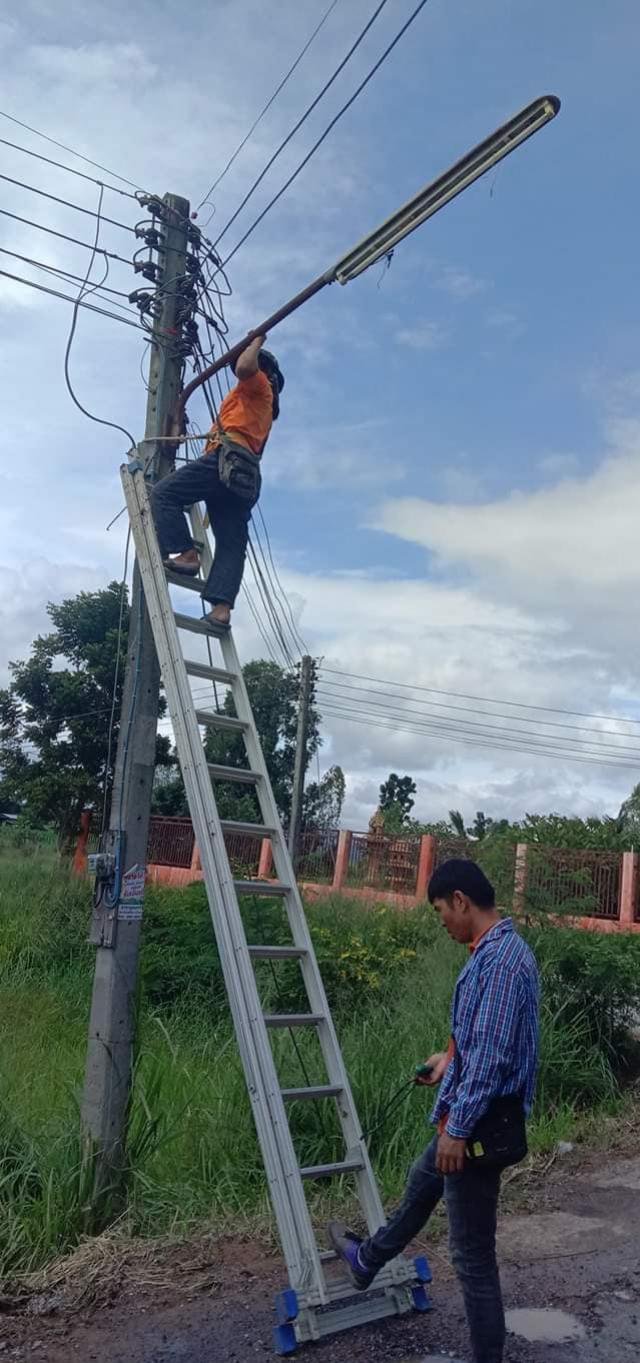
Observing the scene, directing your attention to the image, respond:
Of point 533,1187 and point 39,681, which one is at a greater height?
point 39,681

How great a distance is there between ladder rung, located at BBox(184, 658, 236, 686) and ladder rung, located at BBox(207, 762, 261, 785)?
1.61ft

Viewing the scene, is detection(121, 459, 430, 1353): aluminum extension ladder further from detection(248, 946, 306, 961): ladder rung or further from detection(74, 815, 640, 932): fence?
detection(74, 815, 640, 932): fence

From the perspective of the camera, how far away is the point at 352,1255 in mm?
3787

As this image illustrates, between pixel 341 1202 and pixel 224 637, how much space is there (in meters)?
2.85

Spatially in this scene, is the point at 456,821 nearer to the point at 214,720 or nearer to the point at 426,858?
the point at 426,858

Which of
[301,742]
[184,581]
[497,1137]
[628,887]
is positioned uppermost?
[301,742]

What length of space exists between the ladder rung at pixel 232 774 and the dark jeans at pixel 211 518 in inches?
39.3

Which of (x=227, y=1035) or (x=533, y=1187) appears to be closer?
(x=533, y=1187)

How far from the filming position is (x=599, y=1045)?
7.36 metres

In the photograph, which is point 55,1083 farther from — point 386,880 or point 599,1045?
point 386,880

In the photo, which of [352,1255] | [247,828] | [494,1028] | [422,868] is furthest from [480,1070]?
[422,868]

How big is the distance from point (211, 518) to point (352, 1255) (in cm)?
364

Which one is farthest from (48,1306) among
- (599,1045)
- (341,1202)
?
(599,1045)

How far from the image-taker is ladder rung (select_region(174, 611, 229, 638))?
208 inches
